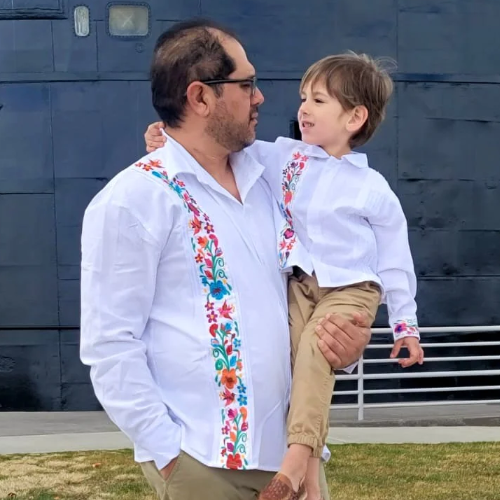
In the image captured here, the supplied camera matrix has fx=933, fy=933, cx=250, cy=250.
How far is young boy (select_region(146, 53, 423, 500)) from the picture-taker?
7.63ft

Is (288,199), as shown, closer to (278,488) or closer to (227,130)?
(227,130)

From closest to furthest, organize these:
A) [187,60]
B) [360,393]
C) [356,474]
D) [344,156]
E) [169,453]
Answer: [169,453], [187,60], [344,156], [356,474], [360,393]

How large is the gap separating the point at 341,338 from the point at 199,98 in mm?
667

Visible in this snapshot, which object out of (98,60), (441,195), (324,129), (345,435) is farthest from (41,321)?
(324,129)

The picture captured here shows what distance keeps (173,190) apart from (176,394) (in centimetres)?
47

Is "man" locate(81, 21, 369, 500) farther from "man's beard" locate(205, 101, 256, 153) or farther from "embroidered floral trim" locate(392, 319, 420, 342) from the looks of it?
"embroidered floral trim" locate(392, 319, 420, 342)

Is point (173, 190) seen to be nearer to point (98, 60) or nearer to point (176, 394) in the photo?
point (176, 394)

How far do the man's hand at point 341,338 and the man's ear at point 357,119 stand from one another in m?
0.54

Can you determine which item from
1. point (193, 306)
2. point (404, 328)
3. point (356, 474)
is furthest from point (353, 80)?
point (356, 474)

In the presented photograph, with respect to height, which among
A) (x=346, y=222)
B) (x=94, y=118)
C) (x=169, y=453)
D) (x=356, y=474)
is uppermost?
(x=94, y=118)

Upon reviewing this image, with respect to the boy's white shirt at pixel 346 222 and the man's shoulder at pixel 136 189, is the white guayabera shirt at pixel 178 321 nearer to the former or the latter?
the man's shoulder at pixel 136 189

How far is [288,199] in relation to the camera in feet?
8.04

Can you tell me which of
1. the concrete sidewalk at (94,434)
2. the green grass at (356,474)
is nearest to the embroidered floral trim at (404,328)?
the green grass at (356,474)

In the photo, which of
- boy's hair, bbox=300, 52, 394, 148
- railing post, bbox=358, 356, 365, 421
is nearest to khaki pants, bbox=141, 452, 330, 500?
boy's hair, bbox=300, 52, 394, 148
